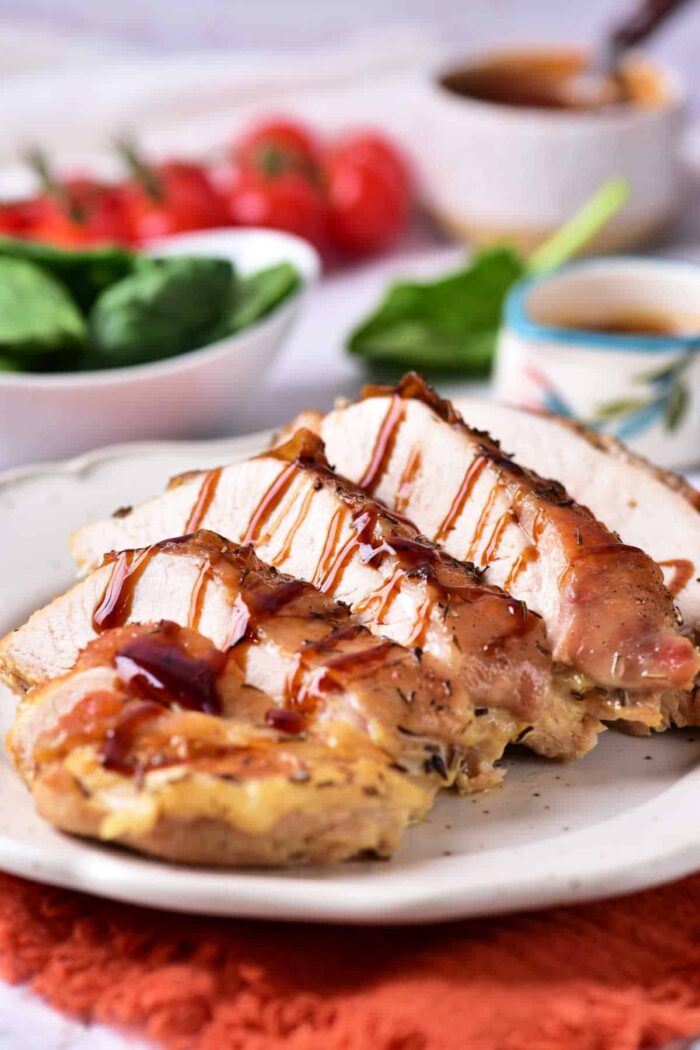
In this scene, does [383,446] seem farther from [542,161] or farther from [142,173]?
[142,173]

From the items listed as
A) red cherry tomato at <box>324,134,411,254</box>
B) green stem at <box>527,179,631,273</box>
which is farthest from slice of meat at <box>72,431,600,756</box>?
red cherry tomato at <box>324,134,411,254</box>

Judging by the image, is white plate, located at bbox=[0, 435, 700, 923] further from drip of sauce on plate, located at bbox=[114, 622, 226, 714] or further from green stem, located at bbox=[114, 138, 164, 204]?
green stem, located at bbox=[114, 138, 164, 204]

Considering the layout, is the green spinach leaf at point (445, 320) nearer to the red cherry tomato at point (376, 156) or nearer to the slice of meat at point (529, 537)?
the red cherry tomato at point (376, 156)

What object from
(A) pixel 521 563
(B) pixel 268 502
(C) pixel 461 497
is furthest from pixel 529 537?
(B) pixel 268 502

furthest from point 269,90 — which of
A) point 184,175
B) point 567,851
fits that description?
point 567,851

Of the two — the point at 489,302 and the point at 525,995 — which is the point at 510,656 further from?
the point at 489,302

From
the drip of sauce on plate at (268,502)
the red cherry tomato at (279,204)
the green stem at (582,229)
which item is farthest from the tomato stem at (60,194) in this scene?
the drip of sauce on plate at (268,502)

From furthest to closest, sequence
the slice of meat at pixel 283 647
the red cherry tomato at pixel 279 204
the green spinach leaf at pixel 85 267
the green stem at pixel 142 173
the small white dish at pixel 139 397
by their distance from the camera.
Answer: the red cherry tomato at pixel 279 204 → the green stem at pixel 142 173 → the green spinach leaf at pixel 85 267 → the small white dish at pixel 139 397 → the slice of meat at pixel 283 647
